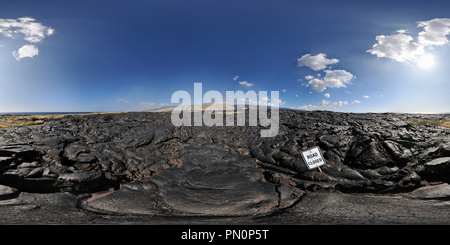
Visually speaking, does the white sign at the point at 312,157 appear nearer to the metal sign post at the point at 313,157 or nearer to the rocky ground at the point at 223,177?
the metal sign post at the point at 313,157

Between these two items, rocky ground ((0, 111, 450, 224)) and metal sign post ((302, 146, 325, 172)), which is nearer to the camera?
rocky ground ((0, 111, 450, 224))

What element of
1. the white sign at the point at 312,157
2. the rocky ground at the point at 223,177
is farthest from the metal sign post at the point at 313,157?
the rocky ground at the point at 223,177

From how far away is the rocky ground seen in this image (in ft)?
15.5

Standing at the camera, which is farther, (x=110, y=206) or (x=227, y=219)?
(x=110, y=206)

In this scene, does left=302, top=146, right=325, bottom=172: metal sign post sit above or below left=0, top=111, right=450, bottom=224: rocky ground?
above

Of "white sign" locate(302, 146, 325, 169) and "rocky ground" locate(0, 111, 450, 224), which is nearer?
"rocky ground" locate(0, 111, 450, 224)

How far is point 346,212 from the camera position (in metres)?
4.72

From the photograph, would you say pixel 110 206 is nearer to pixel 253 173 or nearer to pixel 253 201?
pixel 253 201

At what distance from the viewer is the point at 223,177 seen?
7.55m

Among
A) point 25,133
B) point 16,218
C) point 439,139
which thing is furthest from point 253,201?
point 25,133

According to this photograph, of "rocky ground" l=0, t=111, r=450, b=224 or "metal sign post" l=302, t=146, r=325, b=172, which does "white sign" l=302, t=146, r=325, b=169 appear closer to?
"metal sign post" l=302, t=146, r=325, b=172

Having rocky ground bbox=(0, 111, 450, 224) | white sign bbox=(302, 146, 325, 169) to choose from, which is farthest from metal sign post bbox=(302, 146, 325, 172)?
rocky ground bbox=(0, 111, 450, 224)

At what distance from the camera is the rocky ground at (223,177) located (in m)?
4.72

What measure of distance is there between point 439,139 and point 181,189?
522 inches
